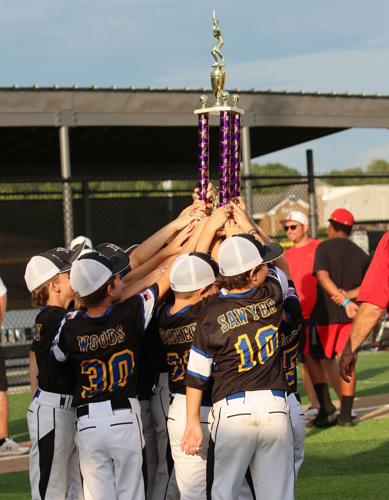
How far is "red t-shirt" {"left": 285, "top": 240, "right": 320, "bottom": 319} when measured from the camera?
9.97 meters

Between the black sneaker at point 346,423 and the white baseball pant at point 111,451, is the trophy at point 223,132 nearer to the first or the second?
the white baseball pant at point 111,451

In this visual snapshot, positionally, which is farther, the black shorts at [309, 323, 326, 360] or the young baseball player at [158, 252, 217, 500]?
the black shorts at [309, 323, 326, 360]

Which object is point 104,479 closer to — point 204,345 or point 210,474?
point 210,474

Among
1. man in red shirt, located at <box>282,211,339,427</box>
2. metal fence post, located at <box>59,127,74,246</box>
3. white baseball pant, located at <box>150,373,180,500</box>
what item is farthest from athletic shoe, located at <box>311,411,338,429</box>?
metal fence post, located at <box>59,127,74,246</box>

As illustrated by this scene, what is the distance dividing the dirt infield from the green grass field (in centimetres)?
26

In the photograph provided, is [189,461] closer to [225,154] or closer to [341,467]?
[225,154]

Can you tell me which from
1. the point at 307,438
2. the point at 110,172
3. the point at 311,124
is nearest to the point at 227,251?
the point at 307,438

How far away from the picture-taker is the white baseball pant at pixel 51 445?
229 inches

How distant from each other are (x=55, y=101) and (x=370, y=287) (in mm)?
10518

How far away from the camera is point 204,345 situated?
501cm

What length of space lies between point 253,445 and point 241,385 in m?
0.30

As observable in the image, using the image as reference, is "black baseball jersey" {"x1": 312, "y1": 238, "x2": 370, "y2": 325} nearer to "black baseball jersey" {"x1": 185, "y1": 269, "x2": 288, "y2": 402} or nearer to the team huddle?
the team huddle

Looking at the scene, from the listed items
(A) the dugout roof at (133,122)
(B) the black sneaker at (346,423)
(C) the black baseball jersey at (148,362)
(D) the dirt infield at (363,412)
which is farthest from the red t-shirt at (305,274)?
(A) the dugout roof at (133,122)

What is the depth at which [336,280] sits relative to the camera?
9898 mm
